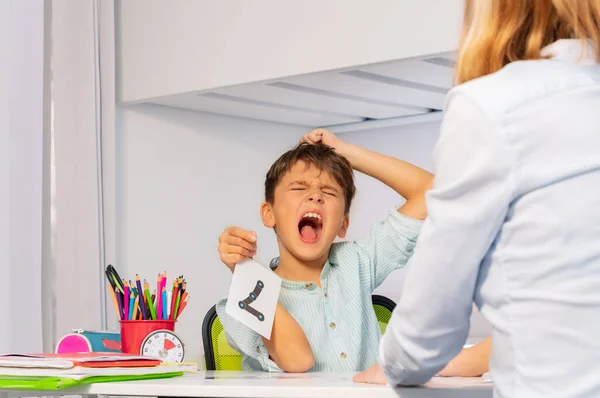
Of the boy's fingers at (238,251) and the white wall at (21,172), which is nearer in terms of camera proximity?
the boy's fingers at (238,251)

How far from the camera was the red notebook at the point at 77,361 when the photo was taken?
1.26m

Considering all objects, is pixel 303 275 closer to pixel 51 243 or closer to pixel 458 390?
pixel 458 390

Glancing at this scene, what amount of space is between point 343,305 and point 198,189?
1.11 m

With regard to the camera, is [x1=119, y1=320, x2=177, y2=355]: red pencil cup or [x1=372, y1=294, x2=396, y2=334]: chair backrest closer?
[x1=119, y1=320, x2=177, y2=355]: red pencil cup

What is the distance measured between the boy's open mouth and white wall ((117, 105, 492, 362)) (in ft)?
3.11

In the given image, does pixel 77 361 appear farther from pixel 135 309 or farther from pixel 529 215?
pixel 529 215

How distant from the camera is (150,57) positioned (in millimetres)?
2607

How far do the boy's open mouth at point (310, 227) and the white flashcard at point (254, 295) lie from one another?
372 mm

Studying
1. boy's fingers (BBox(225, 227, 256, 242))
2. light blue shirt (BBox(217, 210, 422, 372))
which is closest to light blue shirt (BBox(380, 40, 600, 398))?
boy's fingers (BBox(225, 227, 256, 242))

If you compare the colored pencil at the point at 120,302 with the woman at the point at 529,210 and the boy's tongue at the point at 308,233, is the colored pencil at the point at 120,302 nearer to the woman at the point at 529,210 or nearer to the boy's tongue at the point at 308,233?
the boy's tongue at the point at 308,233

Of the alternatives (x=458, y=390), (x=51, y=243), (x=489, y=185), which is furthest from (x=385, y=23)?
(x=489, y=185)

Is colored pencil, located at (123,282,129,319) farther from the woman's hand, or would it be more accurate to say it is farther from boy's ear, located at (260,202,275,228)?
the woman's hand

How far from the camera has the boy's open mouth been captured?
5.80ft

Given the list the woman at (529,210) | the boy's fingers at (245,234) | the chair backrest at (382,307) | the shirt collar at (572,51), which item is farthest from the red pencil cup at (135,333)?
the shirt collar at (572,51)
